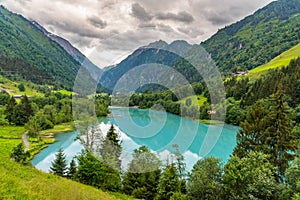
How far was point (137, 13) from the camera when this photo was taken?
12.1 m

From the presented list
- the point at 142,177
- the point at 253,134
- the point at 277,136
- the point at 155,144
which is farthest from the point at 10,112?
the point at 277,136

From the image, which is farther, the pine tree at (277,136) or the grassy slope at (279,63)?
the grassy slope at (279,63)

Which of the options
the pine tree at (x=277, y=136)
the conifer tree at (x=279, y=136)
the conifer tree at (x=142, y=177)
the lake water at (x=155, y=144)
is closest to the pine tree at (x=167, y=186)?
the conifer tree at (x=142, y=177)

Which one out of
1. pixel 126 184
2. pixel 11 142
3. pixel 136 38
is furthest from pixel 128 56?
pixel 11 142

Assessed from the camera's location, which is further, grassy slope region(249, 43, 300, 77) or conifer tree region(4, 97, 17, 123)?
grassy slope region(249, 43, 300, 77)

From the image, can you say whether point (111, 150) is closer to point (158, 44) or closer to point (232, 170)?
point (232, 170)

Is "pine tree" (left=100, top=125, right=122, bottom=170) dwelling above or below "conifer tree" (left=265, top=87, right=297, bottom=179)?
below

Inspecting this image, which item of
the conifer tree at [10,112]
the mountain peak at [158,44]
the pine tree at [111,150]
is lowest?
the conifer tree at [10,112]

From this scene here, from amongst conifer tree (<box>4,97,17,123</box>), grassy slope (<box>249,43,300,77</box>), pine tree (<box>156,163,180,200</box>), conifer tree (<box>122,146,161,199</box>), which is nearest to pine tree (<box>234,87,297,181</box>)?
pine tree (<box>156,163,180,200</box>)

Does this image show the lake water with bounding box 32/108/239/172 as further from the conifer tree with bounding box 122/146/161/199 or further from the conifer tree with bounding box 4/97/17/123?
the conifer tree with bounding box 4/97/17/123

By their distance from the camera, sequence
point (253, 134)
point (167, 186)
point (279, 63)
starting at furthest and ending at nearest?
point (279, 63) → point (253, 134) → point (167, 186)

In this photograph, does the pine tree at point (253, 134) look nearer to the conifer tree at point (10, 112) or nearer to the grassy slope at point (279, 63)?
the conifer tree at point (10, 112)

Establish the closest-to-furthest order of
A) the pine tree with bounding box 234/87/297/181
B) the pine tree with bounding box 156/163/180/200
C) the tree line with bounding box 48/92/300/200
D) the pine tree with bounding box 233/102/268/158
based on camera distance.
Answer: the tree line with bounding box 48/92/300/200 < the pine tree with bounding box 234/87/297/181 < the pine tree with bounding box 156/163/180/200 < the pine tree with bounding box 233/102/268/158

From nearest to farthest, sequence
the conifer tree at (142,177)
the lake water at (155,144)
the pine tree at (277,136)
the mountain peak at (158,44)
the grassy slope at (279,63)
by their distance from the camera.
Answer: the mountain peak at (158,44) → the pine tree at (277,136) → the conifer tree at (142,177) → the lake water at (155,144) → the grassy slope at (279,63)
